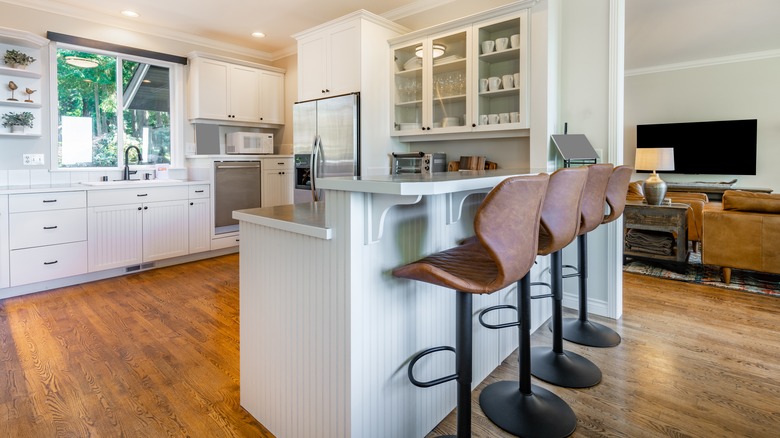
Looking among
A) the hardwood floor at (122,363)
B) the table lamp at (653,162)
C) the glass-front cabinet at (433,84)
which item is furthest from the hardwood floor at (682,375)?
the glass-front cabinet at (433,84)

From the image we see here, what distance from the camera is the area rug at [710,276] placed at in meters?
3.62

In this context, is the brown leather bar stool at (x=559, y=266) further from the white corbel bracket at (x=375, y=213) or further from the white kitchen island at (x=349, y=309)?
the white corbel bracket at (x=375, y=213)

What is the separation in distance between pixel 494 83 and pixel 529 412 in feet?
8.14

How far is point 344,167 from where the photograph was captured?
159 inches

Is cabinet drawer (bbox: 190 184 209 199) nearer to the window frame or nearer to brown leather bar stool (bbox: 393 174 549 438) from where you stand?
the window frame

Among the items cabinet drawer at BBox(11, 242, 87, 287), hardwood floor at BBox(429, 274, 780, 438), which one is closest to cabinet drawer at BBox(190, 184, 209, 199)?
cabinet drawer at BBox(11, 242, 87, 287)

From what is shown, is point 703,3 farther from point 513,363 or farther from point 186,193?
point 186,193

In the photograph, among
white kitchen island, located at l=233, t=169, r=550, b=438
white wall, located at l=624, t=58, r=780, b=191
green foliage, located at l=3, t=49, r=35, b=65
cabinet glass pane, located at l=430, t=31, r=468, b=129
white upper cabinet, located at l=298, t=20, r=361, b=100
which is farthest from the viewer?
white wall, located at l=624, t=58, r=780, b=191

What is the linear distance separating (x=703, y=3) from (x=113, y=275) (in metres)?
6.77

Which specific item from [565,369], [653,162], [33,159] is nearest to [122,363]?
[565,369]

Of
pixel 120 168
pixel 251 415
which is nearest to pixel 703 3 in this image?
pixel 251 415

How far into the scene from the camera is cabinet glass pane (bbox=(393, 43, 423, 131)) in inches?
156

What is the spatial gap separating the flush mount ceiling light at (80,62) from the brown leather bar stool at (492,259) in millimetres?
4639

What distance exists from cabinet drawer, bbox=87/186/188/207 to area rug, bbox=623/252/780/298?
15.4ft
